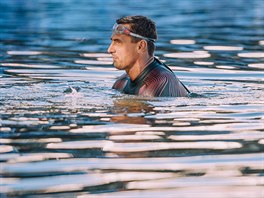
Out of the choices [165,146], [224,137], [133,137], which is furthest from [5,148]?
[224,137]

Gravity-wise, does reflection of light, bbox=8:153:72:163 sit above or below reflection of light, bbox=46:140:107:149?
A: above

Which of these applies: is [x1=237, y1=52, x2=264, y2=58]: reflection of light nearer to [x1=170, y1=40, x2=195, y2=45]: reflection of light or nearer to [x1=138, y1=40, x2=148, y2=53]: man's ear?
[x1=170, y1=40, x2=195, y2=45]: reflection of light

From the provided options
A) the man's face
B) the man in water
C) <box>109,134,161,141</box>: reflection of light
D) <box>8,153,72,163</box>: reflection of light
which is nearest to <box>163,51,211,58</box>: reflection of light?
the man in water

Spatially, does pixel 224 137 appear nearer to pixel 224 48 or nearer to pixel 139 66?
pixel 139 66

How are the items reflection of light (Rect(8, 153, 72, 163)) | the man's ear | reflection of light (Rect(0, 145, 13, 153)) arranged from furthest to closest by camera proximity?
1. the man's ear
2. reflection of light (Rect(0, 145, 13, 153))
3. reflection of light (Rect(8, 153, 72, 163))

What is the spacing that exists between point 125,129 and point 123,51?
3.00 metres

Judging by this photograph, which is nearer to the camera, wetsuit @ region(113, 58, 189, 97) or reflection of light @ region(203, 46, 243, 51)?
wetsuit @ region(113, 58, 189, 97)

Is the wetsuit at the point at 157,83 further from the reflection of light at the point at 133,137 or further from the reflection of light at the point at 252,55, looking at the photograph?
the reflection of light at the point at 252,55

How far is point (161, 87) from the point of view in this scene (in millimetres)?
13219

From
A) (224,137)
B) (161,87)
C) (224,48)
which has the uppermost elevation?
(224,137)

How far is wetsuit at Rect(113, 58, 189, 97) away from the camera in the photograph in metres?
13.2

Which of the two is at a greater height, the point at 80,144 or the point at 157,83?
the point at 80,144

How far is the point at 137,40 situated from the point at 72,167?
16.5 feet

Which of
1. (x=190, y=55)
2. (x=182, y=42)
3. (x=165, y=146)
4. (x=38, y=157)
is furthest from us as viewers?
(x=182, y=42)
